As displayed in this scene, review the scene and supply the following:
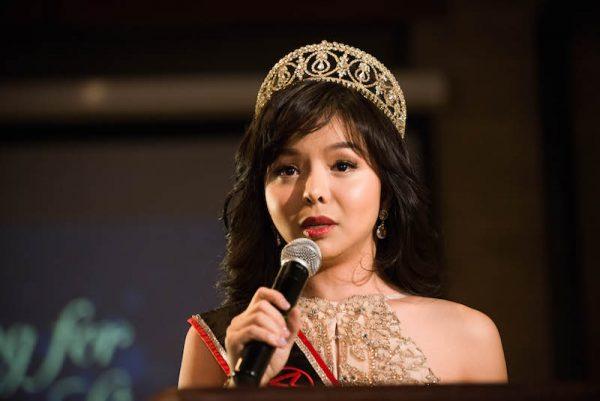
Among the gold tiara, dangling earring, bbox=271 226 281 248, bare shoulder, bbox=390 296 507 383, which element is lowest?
bare shoulder, bbox=390 296 507 383

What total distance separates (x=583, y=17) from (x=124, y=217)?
221cm

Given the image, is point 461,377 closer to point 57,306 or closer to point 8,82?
point 57,306

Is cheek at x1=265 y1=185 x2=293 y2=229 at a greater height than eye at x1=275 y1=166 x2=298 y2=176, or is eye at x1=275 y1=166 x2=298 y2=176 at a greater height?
eye at x1=275 y1=166 x2=298 y2=176

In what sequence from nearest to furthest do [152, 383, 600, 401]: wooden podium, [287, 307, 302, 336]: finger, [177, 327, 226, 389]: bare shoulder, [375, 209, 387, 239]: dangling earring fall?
[152, 383, 600, 401]: wooden podium
[287, 307, 302, 336]: finger
[177, 327, 226, 389]: bare shoulder
[375, 209, 387, 239]: dangling earring

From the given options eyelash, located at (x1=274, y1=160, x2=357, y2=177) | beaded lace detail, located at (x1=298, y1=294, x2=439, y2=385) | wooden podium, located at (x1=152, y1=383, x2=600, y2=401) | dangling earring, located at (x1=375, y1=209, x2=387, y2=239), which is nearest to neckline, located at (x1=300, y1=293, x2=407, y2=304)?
beaded lace detail, located at (x1=298, y1=294, x2=439, y2=385)

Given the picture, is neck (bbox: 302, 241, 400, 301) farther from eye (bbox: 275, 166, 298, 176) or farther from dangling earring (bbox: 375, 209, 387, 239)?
eye (bbox: 275, 166, 298, 176)

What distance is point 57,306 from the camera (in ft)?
11.9

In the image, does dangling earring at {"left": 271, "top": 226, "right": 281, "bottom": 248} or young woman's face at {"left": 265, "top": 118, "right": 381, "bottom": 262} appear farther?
dangling earring at {"left": 271, "top": 226, "right": 281, "bottom": 248}

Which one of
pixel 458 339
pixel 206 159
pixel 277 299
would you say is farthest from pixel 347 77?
pixel 206 159

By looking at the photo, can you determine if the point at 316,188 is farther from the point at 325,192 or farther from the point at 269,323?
the point at 269,323

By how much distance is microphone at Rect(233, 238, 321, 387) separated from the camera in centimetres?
107

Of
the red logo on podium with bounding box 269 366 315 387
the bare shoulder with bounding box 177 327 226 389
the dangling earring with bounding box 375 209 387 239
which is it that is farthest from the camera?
the dangling earring with bounding box 375 209 387 239

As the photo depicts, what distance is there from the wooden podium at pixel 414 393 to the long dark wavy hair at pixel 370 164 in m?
Result: 0.82

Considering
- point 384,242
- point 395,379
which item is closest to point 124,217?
point 384,242
